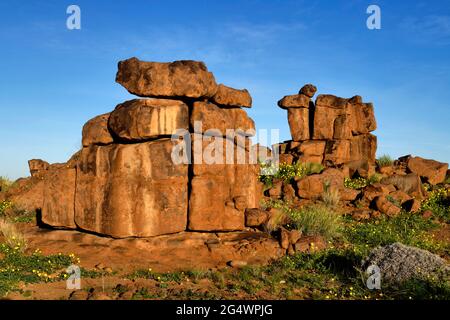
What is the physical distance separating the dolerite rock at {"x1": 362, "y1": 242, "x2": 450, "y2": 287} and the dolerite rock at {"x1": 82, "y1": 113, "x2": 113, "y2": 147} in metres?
7.49

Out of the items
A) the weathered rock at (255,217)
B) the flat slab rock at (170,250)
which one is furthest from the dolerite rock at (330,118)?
the flat slab rock at (170,250)

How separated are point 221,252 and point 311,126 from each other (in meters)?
16.9

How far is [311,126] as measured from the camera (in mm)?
27297

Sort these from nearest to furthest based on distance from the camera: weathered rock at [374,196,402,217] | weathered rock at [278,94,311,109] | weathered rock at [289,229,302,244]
A: 1. weathered rock at [289,229,302,244]
2. weathered rock at [374,196,402,217]
3. weathered rock at [278,94,311,109]

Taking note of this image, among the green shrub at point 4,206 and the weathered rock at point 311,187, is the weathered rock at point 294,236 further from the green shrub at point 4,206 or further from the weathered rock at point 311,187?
the green shrub at point 4,206

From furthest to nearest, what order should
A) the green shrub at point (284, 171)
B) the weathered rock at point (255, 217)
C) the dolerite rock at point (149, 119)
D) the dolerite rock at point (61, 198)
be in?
the green shrub at point (284, 171)
the dolerite rock at point (61, 198)
the weathered rock at point (255, 217)
the dolerite rock at point (149, 119)

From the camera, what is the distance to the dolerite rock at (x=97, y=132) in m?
12.9

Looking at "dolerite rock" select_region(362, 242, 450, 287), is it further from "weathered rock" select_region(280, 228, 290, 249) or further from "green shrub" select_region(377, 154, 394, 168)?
"green shrub" select_region(377, 154, 394, 168)

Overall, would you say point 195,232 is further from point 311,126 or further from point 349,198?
point 311,126

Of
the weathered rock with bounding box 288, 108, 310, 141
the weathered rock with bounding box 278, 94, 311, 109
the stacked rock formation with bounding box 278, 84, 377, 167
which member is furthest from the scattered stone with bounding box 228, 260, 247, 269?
the weathered rock with bounding box 278, 94, 311, 109

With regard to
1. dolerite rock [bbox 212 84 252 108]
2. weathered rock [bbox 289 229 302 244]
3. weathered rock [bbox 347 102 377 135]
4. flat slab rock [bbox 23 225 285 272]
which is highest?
weathered rock [bbox 347 102 377 135]

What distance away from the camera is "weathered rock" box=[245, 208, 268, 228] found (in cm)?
1302

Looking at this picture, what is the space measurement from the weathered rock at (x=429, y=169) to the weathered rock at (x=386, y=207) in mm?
6572

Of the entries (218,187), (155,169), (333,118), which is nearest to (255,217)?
(218,187)
